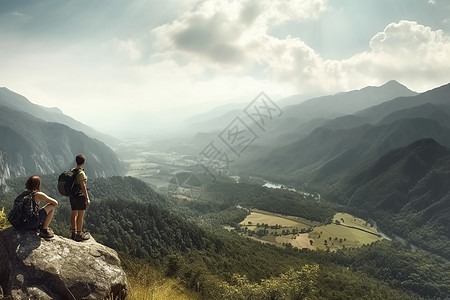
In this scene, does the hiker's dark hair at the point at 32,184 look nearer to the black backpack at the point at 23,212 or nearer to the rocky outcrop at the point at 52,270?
the black backpack at the point at 23,212

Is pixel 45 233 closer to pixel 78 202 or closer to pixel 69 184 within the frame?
pixel 78 202

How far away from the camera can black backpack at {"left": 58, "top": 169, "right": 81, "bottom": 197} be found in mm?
14039

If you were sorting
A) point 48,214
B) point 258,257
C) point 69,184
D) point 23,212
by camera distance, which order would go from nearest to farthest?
1. point 23,212
2. point 48,214
3. point 69,184
4. point 258,257

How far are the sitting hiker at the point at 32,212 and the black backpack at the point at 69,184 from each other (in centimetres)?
146

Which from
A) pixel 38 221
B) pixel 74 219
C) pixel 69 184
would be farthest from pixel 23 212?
pixel 74 219

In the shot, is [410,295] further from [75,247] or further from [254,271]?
[75,247]

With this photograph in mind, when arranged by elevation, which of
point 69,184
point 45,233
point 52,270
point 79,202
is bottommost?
point 52,270

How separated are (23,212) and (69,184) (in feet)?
9.35

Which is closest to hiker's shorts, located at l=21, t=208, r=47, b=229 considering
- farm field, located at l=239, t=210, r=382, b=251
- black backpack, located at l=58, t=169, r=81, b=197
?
black backpack, located at l=58, t=169, r=81, b=197

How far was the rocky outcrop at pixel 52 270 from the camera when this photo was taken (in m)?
10.2

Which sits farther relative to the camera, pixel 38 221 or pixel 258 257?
pixel 258 257

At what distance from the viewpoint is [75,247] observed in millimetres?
12734

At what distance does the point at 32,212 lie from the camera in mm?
11719

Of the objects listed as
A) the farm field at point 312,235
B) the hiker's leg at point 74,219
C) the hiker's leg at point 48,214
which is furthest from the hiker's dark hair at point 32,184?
the farm field at point 312,235
